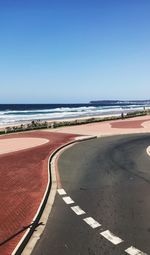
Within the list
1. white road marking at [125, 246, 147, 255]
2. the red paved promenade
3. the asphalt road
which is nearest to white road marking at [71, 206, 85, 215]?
the asphalt road

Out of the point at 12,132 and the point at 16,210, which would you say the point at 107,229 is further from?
the point at 12,132

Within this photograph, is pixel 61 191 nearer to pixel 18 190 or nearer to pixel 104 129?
pixel 18 190

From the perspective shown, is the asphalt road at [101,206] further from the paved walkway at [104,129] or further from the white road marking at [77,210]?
the paved walkway at [104,129]

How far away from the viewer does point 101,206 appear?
38.0 ft

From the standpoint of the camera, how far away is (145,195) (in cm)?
1295

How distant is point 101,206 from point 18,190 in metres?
3.55

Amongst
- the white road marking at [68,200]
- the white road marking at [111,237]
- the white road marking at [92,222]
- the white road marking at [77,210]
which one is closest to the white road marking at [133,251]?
the white road marking at [111,237]

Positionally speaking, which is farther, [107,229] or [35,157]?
[35,157]

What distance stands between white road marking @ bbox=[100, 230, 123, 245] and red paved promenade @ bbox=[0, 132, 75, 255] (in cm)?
213

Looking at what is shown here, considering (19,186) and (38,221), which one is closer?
(38,221)

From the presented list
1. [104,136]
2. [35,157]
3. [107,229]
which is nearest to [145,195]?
[107,229]

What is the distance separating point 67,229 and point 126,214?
217 cm

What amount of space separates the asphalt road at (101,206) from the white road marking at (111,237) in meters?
0.08

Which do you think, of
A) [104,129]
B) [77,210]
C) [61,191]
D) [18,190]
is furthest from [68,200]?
[104,129]
